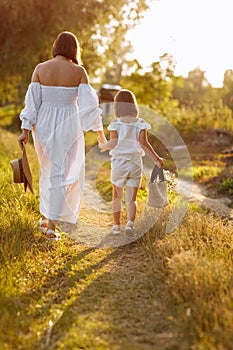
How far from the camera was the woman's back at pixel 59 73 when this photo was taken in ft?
14.7

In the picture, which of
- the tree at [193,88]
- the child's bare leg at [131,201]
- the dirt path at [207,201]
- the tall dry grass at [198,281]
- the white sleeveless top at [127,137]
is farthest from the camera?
the tree at [193,88]

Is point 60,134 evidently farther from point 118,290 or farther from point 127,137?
point 118,290

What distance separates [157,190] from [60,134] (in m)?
1.23

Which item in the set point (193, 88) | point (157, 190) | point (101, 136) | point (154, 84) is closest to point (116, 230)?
point (157, 190)

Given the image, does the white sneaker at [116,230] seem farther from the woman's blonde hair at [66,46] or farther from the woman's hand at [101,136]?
the woman's blonde hair at [66,46]

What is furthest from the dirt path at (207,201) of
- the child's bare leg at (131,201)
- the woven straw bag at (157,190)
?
the child's bare leg at (131,201)

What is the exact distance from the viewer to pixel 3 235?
4148mm

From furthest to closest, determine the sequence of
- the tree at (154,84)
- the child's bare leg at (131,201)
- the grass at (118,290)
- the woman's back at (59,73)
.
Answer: the tree at (154,84), the child's bare leg at (131,201), the woman's back at (59,73), the grass at (118,290)

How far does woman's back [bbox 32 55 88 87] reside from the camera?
4.48 m

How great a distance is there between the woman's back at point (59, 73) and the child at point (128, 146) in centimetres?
58

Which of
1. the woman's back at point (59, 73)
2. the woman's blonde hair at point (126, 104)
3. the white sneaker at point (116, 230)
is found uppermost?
the woman's back at point (59, 73)

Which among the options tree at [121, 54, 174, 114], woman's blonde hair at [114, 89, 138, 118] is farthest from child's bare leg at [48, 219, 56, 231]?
tree at [121, 54, 174, 114]

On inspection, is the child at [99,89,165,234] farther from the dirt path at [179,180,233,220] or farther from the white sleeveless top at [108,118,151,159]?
the dirt path at [179,180,233,220]

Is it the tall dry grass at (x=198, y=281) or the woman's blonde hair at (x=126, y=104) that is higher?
the woman's blonde hair at (x=126, y=104)
